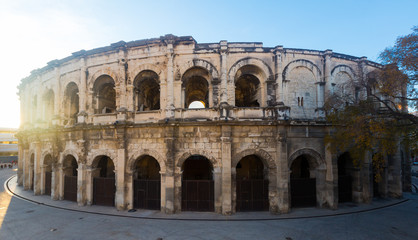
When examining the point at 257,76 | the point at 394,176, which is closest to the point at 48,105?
the point at 257,76

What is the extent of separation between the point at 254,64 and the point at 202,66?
3.39 metres

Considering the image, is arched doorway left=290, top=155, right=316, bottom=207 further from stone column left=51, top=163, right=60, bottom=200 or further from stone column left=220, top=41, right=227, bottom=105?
stone column left=51, top=163, right=60, bottom=200

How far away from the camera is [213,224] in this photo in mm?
10242

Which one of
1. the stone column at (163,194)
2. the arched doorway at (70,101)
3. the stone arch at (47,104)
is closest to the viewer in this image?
the stone column at (163,194)

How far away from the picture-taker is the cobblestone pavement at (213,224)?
9.19m

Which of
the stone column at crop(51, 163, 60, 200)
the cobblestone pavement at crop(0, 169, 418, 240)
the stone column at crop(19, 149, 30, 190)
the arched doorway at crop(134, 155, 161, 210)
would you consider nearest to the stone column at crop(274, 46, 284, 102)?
the cobblestone pavement at crop(0, 169, 418, 240)

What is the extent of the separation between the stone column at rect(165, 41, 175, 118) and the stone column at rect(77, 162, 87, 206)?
7308mm

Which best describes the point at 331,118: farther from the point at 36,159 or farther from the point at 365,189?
the point at 36,159

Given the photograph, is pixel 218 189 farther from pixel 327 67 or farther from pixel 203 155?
pixel 327 67

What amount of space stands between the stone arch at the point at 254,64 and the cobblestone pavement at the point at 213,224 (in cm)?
850

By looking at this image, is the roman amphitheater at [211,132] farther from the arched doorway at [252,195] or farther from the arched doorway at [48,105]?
the arched doorway at [48,105]

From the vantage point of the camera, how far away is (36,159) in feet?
54.8

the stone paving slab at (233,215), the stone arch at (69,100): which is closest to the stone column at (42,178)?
the stone paving slab at (233,215)

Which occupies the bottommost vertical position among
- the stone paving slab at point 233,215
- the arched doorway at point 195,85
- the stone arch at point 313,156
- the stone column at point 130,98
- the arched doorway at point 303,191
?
the stone paving slab at point 233,215
